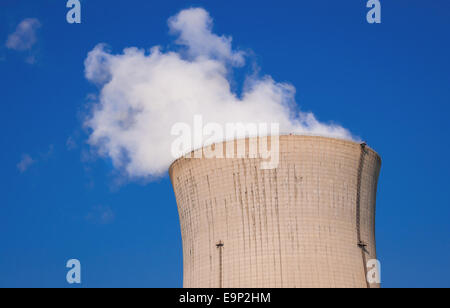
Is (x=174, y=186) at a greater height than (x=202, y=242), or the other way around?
(x=174, y=186)

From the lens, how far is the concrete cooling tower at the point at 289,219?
1105 inches

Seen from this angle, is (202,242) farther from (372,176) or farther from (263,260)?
(372,176)

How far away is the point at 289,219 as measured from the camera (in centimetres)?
2828

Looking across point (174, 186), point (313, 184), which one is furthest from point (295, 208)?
point (174, 186)

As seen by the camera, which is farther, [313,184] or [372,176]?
[372,176]

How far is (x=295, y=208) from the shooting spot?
2839 cm

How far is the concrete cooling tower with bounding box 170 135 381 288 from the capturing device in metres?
28.1
